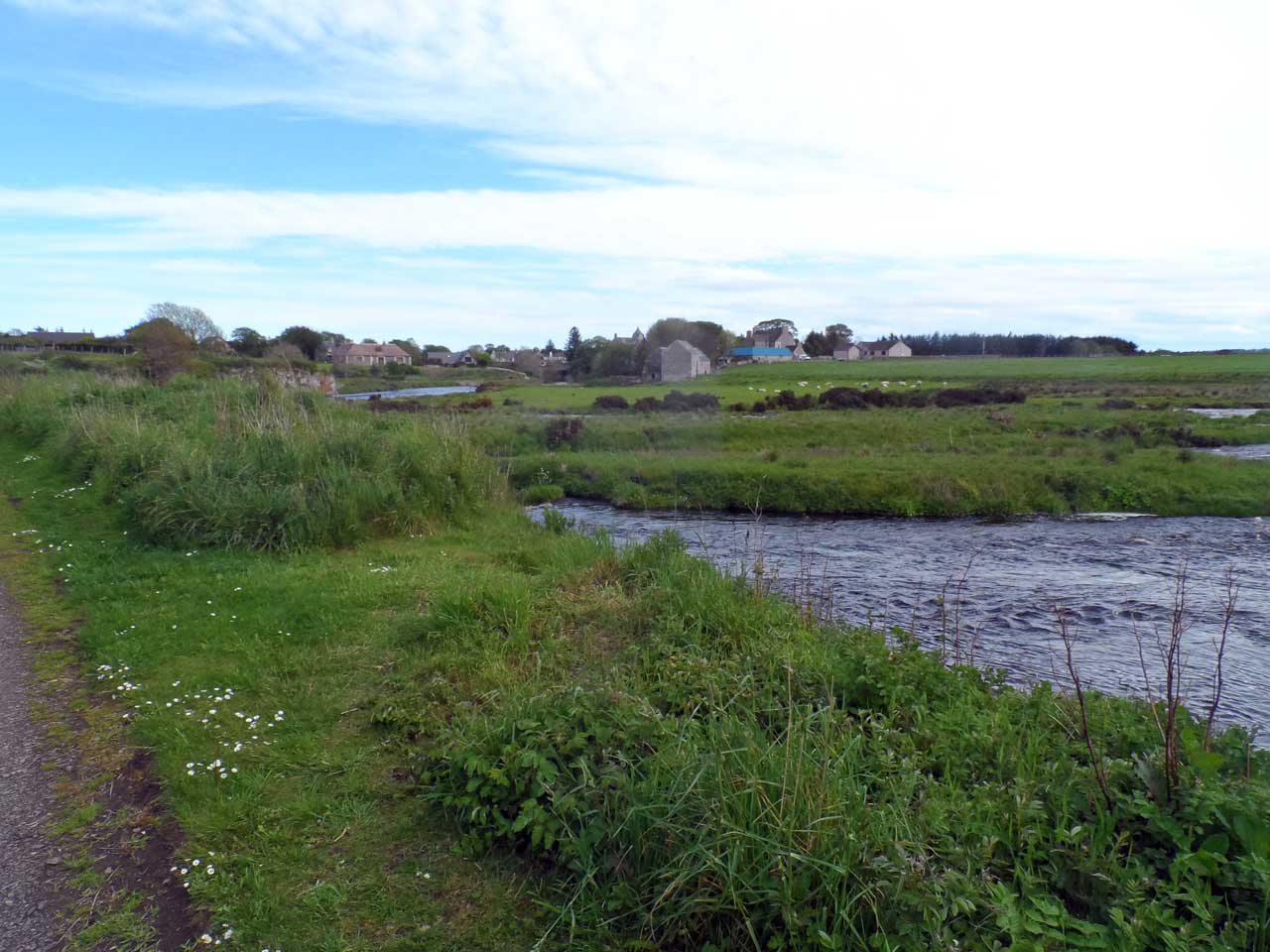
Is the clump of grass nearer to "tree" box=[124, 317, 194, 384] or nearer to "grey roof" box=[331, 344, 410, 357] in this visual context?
"tree" box=[124, 317, 194, 384]

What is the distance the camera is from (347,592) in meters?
7.72

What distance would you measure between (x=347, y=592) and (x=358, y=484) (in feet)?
10.7

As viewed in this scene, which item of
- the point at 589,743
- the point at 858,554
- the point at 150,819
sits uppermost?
the point at 589,743

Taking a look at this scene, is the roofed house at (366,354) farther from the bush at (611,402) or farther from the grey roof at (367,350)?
the bush at (611,402)

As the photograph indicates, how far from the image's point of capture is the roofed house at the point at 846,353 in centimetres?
6267

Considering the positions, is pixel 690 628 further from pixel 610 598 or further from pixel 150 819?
pixel 150 819

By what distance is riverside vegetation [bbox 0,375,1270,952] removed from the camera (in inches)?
123

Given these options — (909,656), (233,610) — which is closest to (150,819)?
(233,610)

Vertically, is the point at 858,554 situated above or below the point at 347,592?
below

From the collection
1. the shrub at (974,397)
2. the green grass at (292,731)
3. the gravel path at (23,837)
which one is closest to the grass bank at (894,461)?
the shrub at (974,397)

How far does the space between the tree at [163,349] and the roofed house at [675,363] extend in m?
16.3

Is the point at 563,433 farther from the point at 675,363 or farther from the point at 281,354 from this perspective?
the point at 281,354

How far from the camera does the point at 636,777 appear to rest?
3877mm

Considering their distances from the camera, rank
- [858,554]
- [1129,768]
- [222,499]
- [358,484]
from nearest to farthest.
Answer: [1129,768] < [222,499] < [358,484] < [858,554]
